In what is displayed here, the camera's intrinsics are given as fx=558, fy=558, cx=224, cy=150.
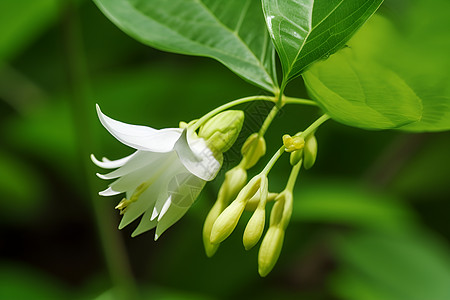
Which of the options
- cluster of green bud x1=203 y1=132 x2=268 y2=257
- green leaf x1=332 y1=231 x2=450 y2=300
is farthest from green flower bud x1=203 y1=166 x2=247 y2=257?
green leaf x1=332 y1=231 x2=450 y2=300

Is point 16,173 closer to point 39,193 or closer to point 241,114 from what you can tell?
point 39,193

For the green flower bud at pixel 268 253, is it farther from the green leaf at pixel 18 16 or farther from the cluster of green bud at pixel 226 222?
the green leaf at pixel 18 16

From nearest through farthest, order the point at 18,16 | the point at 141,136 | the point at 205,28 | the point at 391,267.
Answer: the point at 141,136, the point at 205,28, the point at 18,16, the point at 391,267

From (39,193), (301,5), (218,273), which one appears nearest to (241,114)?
(301,5)

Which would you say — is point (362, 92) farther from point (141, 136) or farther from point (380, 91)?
point (141, 136)

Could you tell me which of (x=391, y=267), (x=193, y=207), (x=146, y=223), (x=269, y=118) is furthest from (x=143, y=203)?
(x=391, y=267)

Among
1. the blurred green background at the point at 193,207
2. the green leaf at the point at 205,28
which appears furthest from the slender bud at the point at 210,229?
the blurred green background at the point at 193,207

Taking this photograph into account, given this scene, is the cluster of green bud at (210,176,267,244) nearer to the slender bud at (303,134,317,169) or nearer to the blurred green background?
the slender bud at (303,134,317,169)
